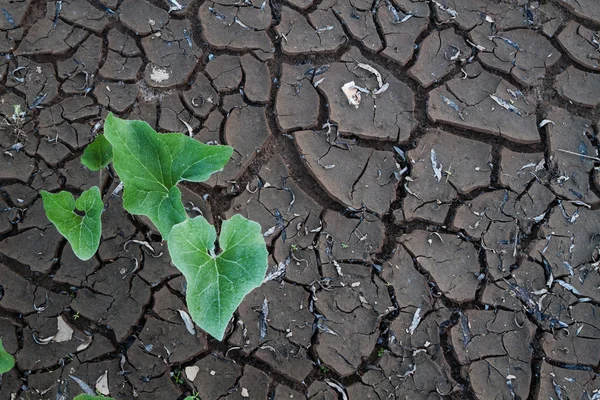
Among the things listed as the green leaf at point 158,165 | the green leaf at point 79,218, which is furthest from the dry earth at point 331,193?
the green leaf at point 158,165

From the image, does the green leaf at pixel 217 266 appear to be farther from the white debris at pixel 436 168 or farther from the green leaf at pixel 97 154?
the white debris at pixel 436 168

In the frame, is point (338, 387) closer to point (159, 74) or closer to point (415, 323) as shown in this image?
point (415, 323)

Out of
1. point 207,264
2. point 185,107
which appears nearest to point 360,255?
point 207,264

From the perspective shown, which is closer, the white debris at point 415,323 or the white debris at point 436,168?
the white debris at point 415,323

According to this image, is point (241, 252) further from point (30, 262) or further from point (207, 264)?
point (30, 262)

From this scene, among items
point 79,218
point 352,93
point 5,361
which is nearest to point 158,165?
point 79,218

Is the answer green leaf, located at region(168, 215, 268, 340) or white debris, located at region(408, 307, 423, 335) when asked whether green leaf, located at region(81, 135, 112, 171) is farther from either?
white debris, located at region(408, 307, 423, 335)

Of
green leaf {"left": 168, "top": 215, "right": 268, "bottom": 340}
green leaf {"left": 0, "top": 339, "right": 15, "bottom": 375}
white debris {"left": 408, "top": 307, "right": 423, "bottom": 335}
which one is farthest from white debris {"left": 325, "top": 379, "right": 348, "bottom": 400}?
green leaf {"left": 0, "top": 339, "right": 15, "bottom": 375}
